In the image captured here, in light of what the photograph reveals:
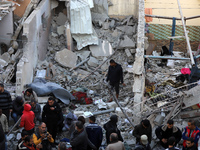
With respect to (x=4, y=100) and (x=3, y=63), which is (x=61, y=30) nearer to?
(x=3, y=63)

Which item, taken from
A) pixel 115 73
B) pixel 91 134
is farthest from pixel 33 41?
pixel 91 134

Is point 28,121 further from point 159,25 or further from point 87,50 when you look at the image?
point 159,25

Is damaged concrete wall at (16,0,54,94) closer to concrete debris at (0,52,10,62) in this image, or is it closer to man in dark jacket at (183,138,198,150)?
concrete debris at (0,52,10,62)

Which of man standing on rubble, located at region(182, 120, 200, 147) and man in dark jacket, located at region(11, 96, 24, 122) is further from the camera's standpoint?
man in dark jacket, located at region(11, 96, 24, 122)

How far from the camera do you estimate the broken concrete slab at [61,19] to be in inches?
627

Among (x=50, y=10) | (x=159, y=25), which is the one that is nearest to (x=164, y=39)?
(x=159, y=25)

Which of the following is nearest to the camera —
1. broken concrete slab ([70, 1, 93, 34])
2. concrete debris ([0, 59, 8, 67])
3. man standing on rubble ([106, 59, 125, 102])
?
man standing on rubble ([106, 59, 125, 102])

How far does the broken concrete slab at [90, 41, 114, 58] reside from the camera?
15055 mm

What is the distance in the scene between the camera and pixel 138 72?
9836 mm

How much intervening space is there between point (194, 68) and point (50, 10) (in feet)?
25.5

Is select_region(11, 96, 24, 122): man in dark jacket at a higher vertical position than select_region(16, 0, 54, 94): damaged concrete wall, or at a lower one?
lower

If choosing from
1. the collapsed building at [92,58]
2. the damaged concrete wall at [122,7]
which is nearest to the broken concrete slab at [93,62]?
the collapsed building at [92,58]

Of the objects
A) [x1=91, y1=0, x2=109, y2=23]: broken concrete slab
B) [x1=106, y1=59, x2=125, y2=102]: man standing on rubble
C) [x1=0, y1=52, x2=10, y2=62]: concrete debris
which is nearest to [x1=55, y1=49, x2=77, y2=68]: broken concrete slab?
[x1=0, y1=52, x2=10, y2=62]: concrete debris

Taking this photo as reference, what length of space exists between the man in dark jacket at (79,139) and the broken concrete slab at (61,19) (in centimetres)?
987
